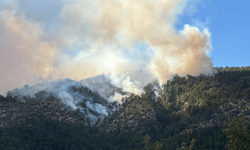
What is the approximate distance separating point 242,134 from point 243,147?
4.63 meters

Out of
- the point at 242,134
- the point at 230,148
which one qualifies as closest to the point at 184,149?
the point at 230,148

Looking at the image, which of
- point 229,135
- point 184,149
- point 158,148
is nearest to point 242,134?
point 229,135

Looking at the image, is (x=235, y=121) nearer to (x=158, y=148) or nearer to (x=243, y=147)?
(x=243, y=147)

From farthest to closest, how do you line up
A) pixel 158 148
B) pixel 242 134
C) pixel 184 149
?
pixel 158 148 → pixel 184 149 → pixel 242 134

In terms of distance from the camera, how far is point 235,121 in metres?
76.5

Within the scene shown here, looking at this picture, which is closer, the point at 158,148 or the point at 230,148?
the point at 230,148

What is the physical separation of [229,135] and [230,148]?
5062 millimetres

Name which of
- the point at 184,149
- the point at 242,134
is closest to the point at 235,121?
the point at 242,134

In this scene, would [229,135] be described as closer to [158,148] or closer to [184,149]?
[184,149]

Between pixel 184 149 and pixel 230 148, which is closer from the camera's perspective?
pixel 230 148

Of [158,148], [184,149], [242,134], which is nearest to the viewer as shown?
[242,134]

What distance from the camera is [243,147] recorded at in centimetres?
7556

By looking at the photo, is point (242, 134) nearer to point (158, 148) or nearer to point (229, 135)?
point (229, 135)

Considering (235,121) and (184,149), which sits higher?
(235,121)
